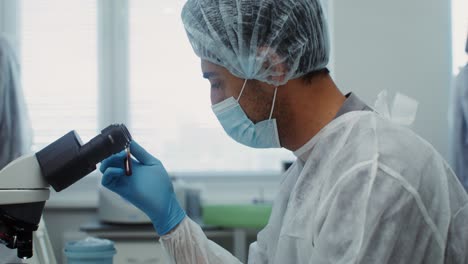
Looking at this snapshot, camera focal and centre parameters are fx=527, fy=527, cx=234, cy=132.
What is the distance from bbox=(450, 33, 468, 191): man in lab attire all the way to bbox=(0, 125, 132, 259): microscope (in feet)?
6.57

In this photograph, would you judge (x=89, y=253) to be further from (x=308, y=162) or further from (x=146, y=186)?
(x=308, y=162)

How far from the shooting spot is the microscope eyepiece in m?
0.87

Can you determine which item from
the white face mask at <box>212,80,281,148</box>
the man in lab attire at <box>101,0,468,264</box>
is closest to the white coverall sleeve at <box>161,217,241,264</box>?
the man in lab attire at <box>101,0,468,264</box>

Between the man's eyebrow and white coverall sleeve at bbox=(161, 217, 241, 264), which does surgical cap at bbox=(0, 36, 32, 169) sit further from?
the man's eyebrow

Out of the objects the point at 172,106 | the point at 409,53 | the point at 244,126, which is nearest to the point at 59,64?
the point at 172,106

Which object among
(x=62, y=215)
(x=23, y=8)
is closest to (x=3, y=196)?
(x=62, y=215)

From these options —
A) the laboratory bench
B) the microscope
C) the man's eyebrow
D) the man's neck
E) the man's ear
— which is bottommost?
the laboratory bench

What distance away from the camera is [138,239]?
262cm

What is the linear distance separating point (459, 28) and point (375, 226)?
2.46m

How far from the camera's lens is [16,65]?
2.70 metres

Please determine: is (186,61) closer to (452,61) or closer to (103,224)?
(103,224)

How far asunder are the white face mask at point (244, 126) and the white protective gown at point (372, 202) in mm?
103

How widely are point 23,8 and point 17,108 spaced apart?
1.05 metres

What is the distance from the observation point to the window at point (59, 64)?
335cm
